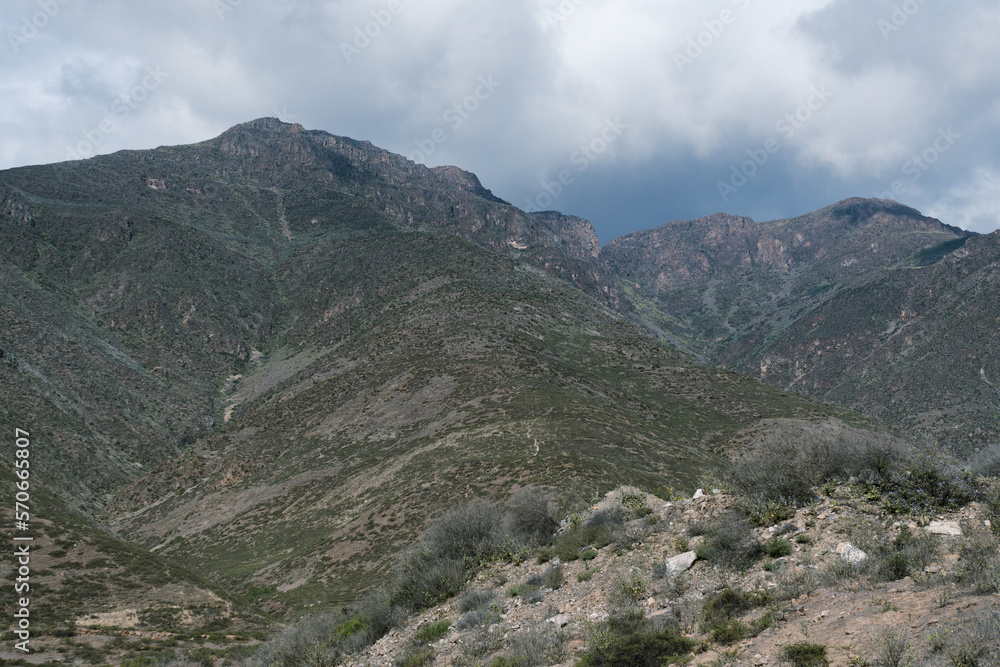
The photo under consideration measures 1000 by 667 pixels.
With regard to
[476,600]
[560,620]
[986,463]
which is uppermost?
[986,463]

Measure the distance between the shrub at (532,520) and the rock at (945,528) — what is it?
970cm

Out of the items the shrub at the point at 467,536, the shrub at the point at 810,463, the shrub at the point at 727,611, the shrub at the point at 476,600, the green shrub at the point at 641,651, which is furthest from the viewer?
the shrub at the point at 467,536

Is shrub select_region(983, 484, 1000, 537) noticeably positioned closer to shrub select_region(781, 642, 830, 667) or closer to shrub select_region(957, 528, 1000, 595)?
shrub select_region(957, 528, 1000, 595)

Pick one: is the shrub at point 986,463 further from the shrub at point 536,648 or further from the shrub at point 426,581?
the shrub at point 426,581

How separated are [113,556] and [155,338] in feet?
331

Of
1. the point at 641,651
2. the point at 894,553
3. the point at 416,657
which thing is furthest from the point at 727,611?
the point at 416,657

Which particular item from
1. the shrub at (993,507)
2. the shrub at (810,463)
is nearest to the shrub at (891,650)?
the shrub at (993,507)

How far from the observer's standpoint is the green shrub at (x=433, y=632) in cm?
1202

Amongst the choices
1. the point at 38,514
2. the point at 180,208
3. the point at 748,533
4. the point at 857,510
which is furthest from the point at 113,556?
the point at 180,208

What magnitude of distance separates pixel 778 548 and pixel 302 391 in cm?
8442

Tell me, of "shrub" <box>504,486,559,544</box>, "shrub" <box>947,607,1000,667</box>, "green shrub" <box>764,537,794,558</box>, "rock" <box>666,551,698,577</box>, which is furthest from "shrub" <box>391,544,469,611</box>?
"shrub" <box>947,607,1000,667</box>

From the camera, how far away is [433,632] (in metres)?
12.2

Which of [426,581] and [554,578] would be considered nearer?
[554,578]

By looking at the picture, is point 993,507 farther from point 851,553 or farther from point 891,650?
point 891,650
